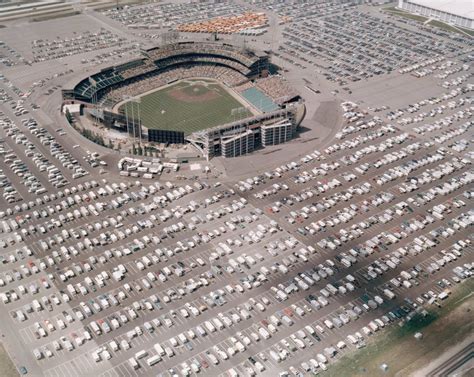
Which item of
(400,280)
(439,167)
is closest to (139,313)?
(400,280)

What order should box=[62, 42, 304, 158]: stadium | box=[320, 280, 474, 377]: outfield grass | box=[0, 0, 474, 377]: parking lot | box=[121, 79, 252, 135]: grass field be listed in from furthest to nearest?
box=[121, 79, 252, 135]: grass field, box=[62, 42, 304, 158]: stadium, box=[0, 0, 474, 377]: parking lot, box=[320, 280, 474, 377]: outfield grass

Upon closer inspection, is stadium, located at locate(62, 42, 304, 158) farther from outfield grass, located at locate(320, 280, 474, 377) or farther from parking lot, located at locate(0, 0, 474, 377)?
outfield grass, located at locate(320, 280, 474, 377)

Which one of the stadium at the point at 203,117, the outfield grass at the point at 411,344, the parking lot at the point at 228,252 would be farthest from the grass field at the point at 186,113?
the outfield grass at the point at 411,344

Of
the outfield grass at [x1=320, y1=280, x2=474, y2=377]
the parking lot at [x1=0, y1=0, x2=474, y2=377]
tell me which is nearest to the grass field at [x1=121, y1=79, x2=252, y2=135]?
the parking lot at [x1=0, y1=0, x2=474, y2=377]

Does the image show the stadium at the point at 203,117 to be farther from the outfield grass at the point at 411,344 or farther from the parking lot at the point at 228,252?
the outfield grass at the point at 411,344

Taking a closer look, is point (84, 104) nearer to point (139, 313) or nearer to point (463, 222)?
point (139, 313)

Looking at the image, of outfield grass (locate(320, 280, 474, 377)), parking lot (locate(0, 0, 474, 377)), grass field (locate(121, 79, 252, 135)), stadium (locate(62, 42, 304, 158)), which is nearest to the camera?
outfield grass (locate(320, 280, 474, 377))
